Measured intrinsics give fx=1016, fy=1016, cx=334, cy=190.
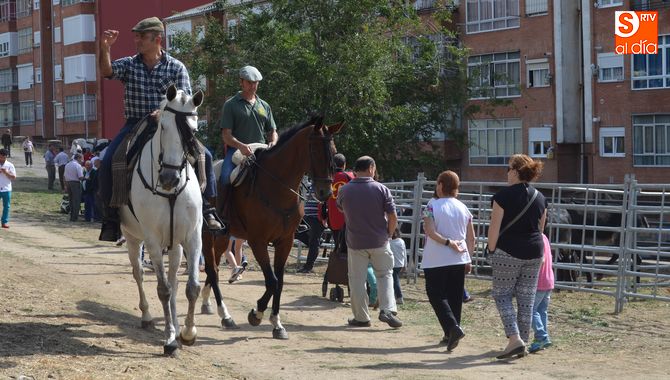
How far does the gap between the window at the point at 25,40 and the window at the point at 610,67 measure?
57090 mm

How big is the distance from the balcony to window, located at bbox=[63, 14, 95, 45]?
1827 inches

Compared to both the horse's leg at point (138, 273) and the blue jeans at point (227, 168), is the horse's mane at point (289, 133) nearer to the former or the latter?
the blue jeans at point (227, 168)

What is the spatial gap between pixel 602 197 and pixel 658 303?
12.6 feet

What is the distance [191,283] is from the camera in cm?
1030

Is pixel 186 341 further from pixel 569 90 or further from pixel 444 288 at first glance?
pixel 569 90

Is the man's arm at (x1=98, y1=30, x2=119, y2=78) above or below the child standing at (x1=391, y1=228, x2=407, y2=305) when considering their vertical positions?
above

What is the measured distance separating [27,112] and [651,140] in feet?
196

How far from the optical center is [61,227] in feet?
93.6

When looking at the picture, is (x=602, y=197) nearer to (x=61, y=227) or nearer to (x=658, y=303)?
(x=658, y=303)

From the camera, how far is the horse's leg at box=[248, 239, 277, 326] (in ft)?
38.0

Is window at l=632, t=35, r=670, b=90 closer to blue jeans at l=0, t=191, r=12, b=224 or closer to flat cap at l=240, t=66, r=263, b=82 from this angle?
blue jeans at l=0, t=191, r=12, b=224

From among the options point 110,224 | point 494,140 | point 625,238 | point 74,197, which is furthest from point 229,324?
point 494,140

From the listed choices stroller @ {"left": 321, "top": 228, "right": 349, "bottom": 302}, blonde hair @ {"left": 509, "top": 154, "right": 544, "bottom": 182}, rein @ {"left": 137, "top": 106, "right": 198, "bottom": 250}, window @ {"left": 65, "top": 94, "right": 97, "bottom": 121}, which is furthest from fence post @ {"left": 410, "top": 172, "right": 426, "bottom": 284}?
window @ {"left": 65, "top": 94, "right": 97, "bottom": 121}

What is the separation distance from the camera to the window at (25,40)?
84188 millimetres
